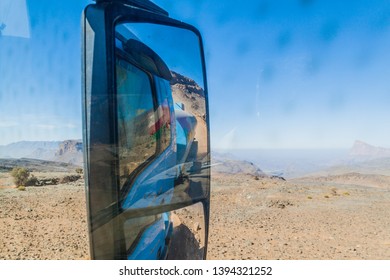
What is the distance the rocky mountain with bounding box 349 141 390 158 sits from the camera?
120cm

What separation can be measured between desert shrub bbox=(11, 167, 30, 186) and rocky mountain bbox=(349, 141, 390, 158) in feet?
3.99

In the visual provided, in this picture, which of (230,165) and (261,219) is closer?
(230,165)

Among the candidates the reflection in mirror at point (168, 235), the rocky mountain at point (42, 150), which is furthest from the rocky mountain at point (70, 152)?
the reflection in mirror at point (168, 235)

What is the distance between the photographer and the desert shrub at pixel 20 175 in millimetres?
1177

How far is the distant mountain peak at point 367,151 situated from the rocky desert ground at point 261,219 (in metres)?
0.13

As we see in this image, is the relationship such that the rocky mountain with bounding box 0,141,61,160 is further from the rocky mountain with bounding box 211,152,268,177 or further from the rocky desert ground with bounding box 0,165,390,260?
the rocky mountain with bounding box 211,152,268,177

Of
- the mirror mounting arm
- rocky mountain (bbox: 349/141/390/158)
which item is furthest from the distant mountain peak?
the mirror mounting arm

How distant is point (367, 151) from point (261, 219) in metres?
0.55

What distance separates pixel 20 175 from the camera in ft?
3.95

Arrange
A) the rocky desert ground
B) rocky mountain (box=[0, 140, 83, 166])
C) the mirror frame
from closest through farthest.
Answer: the mirror frame
rocky mountain (box=[0, 140, 83, 166])
the rocky desert ground

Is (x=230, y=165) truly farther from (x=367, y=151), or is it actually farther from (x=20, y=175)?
(x=20, y=175)

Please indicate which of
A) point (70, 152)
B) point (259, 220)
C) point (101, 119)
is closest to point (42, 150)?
point (70, 152)

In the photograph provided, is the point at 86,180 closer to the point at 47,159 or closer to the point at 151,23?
the point at 47,159
